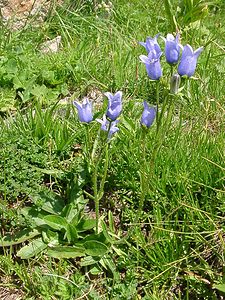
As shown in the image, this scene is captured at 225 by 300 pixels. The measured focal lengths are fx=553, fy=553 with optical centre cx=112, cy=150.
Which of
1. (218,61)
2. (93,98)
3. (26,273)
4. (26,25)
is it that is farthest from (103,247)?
(26,25)

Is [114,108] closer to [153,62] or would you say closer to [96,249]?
[153,62]

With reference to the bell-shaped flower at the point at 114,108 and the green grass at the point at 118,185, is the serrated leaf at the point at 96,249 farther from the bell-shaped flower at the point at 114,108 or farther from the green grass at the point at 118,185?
the bell-shaped flower at the point at 114,108

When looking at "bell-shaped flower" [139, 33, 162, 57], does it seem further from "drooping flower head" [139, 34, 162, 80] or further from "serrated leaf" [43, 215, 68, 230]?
"serrated leaf" [43, 215, 68, 230]

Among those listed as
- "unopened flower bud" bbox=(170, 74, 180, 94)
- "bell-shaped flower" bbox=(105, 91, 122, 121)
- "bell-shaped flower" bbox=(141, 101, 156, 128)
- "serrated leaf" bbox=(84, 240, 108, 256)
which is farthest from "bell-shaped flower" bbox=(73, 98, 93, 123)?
"serrated leaf" bbox=(84, 240, 108, 256)

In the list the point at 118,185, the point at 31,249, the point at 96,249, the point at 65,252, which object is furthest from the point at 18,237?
the point at 118,185

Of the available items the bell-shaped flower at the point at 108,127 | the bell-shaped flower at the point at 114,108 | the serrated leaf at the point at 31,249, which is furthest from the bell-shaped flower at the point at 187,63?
the serrated leaf at the point at 31,249
